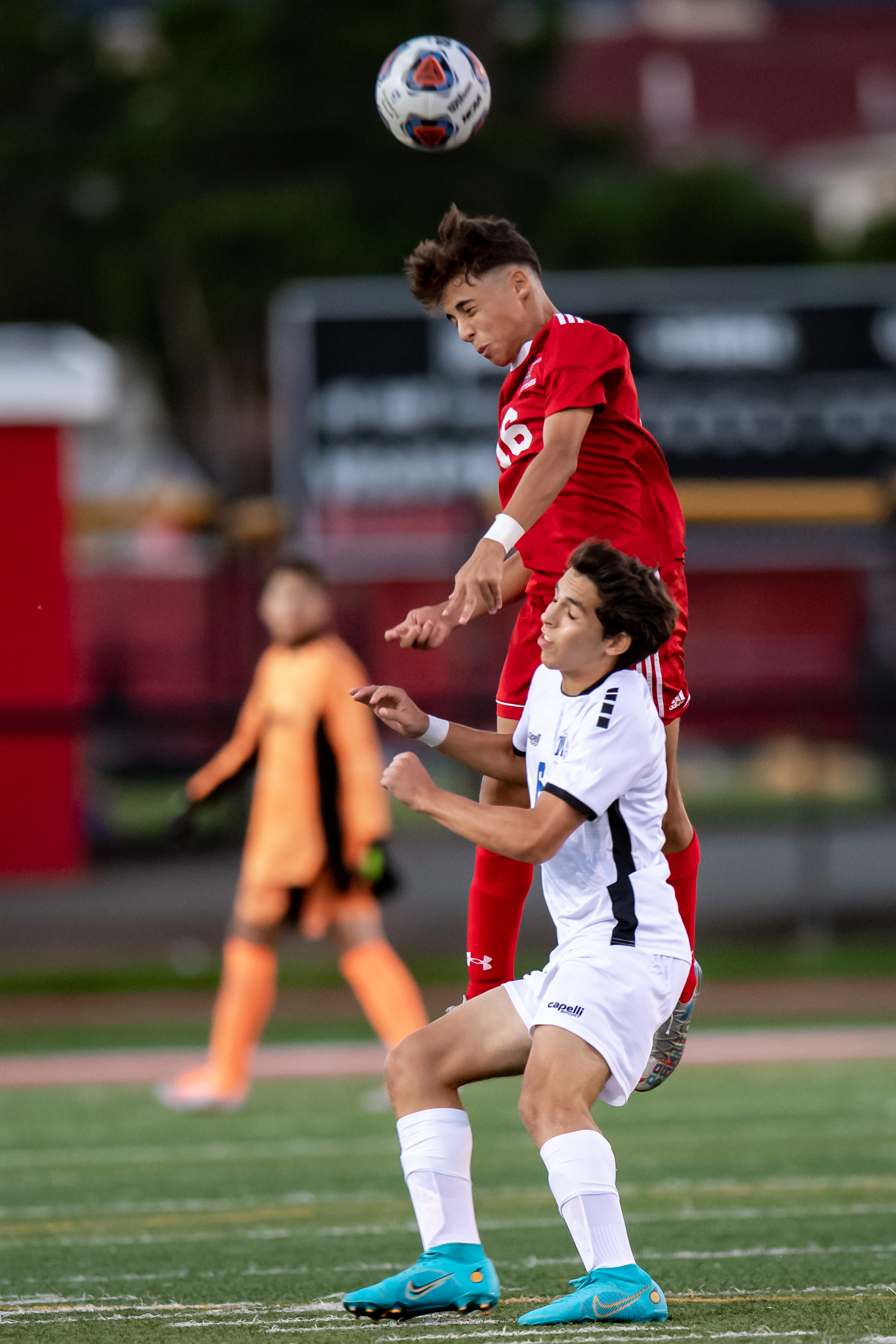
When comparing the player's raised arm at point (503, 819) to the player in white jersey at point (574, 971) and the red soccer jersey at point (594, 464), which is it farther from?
the red soccer jersey at point (594, 464)

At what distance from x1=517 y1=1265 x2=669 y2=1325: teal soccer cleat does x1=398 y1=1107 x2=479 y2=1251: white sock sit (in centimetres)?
26

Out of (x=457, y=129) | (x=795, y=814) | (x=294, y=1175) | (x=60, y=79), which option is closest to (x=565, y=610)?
(x=457, y=129)

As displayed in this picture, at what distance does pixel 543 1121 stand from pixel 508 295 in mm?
1922

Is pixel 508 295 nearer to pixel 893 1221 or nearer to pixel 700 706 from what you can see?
pixel 893 1221

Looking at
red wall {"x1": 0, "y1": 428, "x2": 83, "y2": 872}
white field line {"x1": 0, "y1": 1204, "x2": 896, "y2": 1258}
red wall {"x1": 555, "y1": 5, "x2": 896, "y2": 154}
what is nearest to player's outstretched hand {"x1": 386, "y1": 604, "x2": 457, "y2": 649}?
white field line {"x1": 0, "y1": 1204, "x2": 896, "y2": 1258}

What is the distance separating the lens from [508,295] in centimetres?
477

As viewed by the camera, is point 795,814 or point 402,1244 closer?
point 402,1244

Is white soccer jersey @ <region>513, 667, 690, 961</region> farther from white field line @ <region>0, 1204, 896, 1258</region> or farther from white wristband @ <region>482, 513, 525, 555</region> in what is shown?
white field line @ <region>0, 1204, 896, 1258</region>

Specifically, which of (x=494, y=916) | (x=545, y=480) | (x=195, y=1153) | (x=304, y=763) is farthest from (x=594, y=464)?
(x=195, y=1153)

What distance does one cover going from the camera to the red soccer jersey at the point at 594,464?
4.73 m

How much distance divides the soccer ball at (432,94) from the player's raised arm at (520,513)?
0.82m

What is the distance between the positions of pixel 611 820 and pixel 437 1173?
863 millimetres

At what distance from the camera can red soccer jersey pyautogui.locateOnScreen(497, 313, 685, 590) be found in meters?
4.73

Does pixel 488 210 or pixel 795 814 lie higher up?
pixel 488 210
